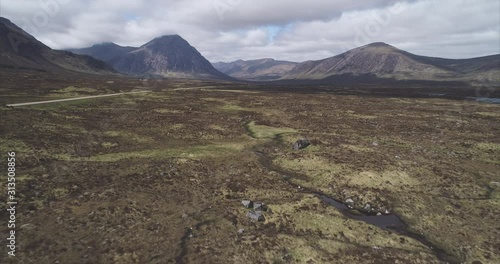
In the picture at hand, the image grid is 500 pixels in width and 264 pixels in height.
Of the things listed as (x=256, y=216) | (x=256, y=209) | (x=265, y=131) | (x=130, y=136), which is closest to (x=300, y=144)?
(x=265, y=131)

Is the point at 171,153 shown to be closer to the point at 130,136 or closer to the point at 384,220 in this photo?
the point at 130,136

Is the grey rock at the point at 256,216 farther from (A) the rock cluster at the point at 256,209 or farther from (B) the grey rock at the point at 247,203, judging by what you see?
(B) the grey rock at the point at 247,203

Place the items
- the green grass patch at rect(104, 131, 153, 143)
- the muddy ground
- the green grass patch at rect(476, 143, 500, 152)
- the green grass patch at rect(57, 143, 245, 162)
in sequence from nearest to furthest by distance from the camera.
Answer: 1. the muddy ground
2. the green grass patch at rect(57, 143, 245, 162)
3. the green grass patch at rect(104, 131, 153, 143)
4. the green grass patch at rect(476, 143, 500, 152)

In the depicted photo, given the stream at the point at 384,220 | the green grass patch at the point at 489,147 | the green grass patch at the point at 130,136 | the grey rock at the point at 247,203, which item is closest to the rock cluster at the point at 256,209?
the grey rock at the point at 247,203

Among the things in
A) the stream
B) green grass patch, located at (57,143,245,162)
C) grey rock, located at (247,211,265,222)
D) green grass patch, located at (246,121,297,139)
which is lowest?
the stream

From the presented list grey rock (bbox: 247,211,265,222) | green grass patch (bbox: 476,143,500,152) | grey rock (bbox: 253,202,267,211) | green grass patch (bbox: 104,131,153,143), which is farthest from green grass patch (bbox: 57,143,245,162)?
green grass patch (bbox: 476,143,500,152)

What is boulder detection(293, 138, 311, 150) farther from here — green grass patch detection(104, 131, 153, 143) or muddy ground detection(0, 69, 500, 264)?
green grass patch detection(104, 131, 153, 143)

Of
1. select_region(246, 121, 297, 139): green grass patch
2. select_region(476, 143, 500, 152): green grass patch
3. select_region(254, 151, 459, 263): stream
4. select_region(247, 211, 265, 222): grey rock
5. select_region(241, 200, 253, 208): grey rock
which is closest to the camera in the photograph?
select_region(254, 151, 459, 263): stream
